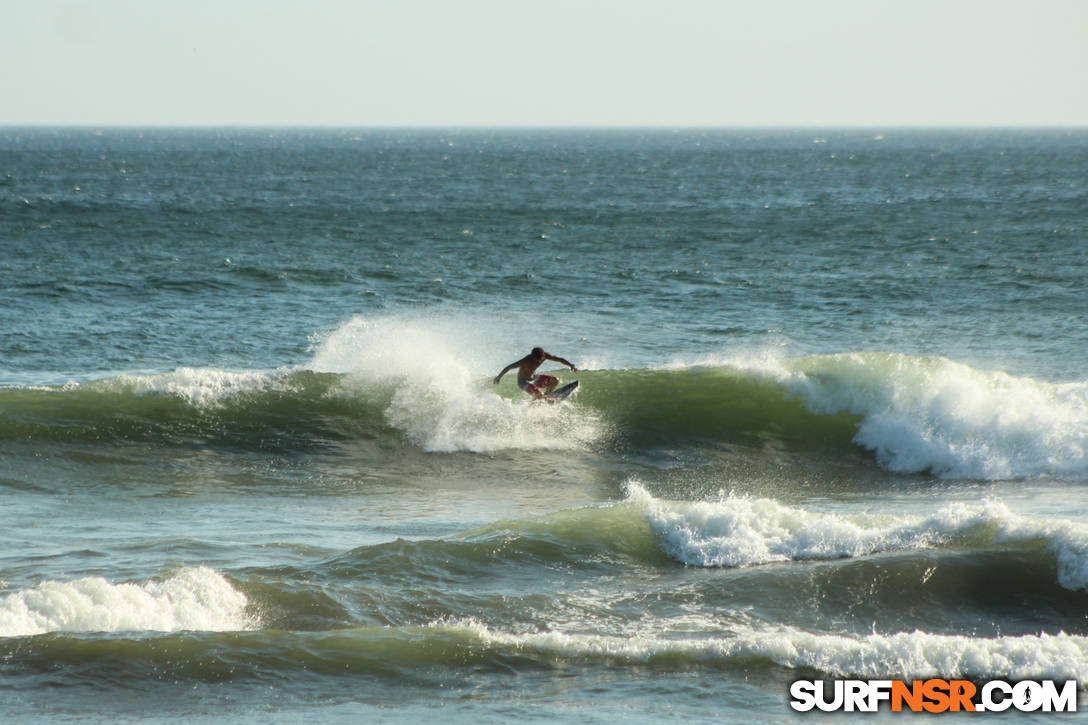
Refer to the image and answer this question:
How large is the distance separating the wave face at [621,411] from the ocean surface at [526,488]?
0.07 metres

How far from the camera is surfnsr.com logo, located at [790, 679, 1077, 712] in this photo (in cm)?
816

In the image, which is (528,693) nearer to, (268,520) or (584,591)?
(584,591)

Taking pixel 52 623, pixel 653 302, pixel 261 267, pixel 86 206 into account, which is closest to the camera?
pixel 52 623

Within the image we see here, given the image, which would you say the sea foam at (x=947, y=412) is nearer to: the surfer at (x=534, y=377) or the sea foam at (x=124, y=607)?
the surfer at (x=534, y=377)

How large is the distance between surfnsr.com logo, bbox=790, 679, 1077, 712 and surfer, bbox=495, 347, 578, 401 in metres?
7.94

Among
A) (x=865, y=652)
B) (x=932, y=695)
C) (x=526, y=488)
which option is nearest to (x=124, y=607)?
(x=865, y=652)

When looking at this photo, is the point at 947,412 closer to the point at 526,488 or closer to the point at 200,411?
the point at 526,488

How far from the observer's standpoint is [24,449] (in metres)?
16.2

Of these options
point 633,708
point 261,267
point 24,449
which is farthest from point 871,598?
point 261,267

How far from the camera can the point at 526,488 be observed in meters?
15.4

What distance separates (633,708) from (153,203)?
202ft

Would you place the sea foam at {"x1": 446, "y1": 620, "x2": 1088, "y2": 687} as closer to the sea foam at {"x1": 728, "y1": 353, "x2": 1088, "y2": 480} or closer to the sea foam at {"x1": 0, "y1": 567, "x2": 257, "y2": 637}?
the sea foam at {"x1": 0, "y1": 567, "x2": 257, "y2": 637}

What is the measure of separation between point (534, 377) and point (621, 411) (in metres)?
2.37

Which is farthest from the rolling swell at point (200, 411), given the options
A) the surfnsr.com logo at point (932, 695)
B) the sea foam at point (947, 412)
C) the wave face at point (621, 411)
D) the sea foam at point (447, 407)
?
the surfnsr.com logo at point (932, 695)
